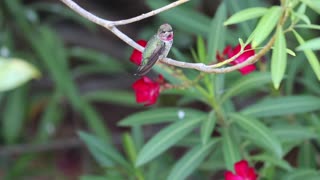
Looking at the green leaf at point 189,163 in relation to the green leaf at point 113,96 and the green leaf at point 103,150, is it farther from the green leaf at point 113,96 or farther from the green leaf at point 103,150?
the green leaf at point 113,96

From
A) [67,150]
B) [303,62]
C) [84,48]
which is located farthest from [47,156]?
[303,62]

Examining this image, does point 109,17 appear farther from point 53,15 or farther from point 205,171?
point 205,171

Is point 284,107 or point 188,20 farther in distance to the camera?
point 188,20

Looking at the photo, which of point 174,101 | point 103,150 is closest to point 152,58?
point 103,150

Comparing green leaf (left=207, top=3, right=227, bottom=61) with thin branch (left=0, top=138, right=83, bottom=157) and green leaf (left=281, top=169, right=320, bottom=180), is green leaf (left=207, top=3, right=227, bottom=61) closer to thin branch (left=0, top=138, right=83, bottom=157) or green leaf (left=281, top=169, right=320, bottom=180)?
green leaf (left=281, top=169, right=320, bottom=180)

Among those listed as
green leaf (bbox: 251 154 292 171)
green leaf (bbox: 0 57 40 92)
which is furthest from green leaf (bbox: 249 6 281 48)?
green leaf (bbox: 251 154 292 171)

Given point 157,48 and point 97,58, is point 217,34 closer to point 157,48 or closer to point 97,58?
point 157,48
